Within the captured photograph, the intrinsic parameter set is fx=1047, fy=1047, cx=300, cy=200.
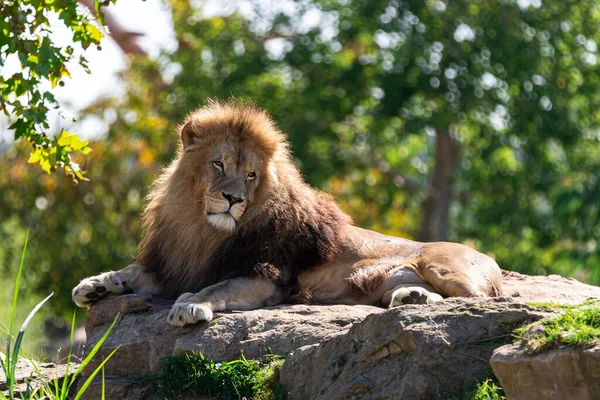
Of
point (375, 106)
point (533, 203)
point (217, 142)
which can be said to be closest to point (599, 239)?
point (533, 203)

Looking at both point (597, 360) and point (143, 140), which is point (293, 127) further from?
point (597, 360)

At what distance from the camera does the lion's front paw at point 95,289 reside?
256 inches

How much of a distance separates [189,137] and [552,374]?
3.53 meters

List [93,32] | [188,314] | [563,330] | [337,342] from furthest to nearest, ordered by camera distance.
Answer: [93,32], [188,314], [337,342], [563,330]

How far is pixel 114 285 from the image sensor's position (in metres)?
6.61

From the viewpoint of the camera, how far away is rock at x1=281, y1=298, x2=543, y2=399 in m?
4.49

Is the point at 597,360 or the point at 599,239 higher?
the point at 597,360

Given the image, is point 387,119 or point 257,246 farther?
point 387,119

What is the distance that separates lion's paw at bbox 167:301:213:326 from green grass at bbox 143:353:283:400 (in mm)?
345

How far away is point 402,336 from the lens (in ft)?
15.3

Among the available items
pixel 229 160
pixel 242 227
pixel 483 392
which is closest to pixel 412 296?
pixel 242 227

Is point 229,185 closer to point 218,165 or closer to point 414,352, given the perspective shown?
point 218,165

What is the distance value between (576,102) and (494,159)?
5.78 feet

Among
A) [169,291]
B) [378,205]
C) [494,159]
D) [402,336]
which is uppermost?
[402,336]
